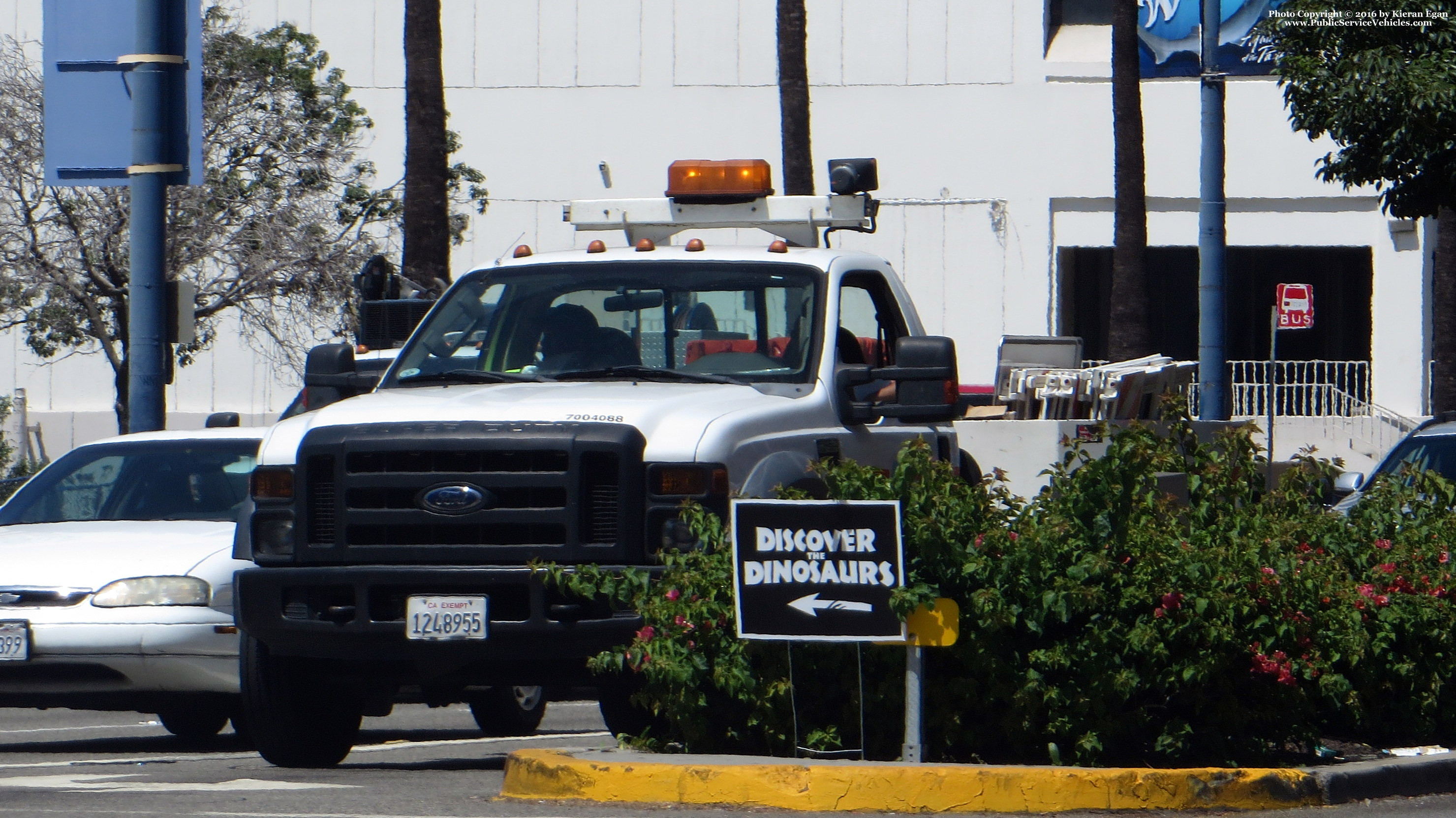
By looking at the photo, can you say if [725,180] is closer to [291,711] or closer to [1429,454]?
[291,711]

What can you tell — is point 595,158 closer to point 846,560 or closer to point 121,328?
point 121,328

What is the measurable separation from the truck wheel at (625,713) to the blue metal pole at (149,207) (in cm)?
571

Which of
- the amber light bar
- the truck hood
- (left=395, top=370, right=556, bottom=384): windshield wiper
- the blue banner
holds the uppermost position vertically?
the blue banner

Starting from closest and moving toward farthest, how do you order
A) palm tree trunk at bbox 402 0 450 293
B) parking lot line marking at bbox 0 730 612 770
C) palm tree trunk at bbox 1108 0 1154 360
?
parking lot line marking at bbox 0 730 612 770 → palm tree trunk at bbox 402 0 450 293 → palm tree trunk at bbox 1108 0 1154 360

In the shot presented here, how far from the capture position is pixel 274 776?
335 inches

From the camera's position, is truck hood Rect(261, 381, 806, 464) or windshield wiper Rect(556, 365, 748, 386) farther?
windshield wiper Rect(556, 365, 748, 386)

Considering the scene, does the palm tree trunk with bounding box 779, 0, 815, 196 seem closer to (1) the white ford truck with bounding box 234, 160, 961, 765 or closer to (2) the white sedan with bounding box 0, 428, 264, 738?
(2) the white sedan with bounding box 0, 428, 264, 738

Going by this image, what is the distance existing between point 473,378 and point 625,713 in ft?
4.89

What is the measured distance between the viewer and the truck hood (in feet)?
25.4

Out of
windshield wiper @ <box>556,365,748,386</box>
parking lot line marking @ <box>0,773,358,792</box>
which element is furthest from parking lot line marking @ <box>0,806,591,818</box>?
windshield wiper @ <box>556,365,748,386</box>

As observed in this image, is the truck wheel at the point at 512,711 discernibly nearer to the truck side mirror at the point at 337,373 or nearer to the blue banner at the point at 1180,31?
the truck side mirror at the point at 337,373

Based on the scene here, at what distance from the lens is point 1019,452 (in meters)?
10.9

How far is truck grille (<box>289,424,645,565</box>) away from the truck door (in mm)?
1354

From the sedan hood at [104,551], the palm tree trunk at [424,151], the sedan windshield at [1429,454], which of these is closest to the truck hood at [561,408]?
the sedan hood at [104,551]
